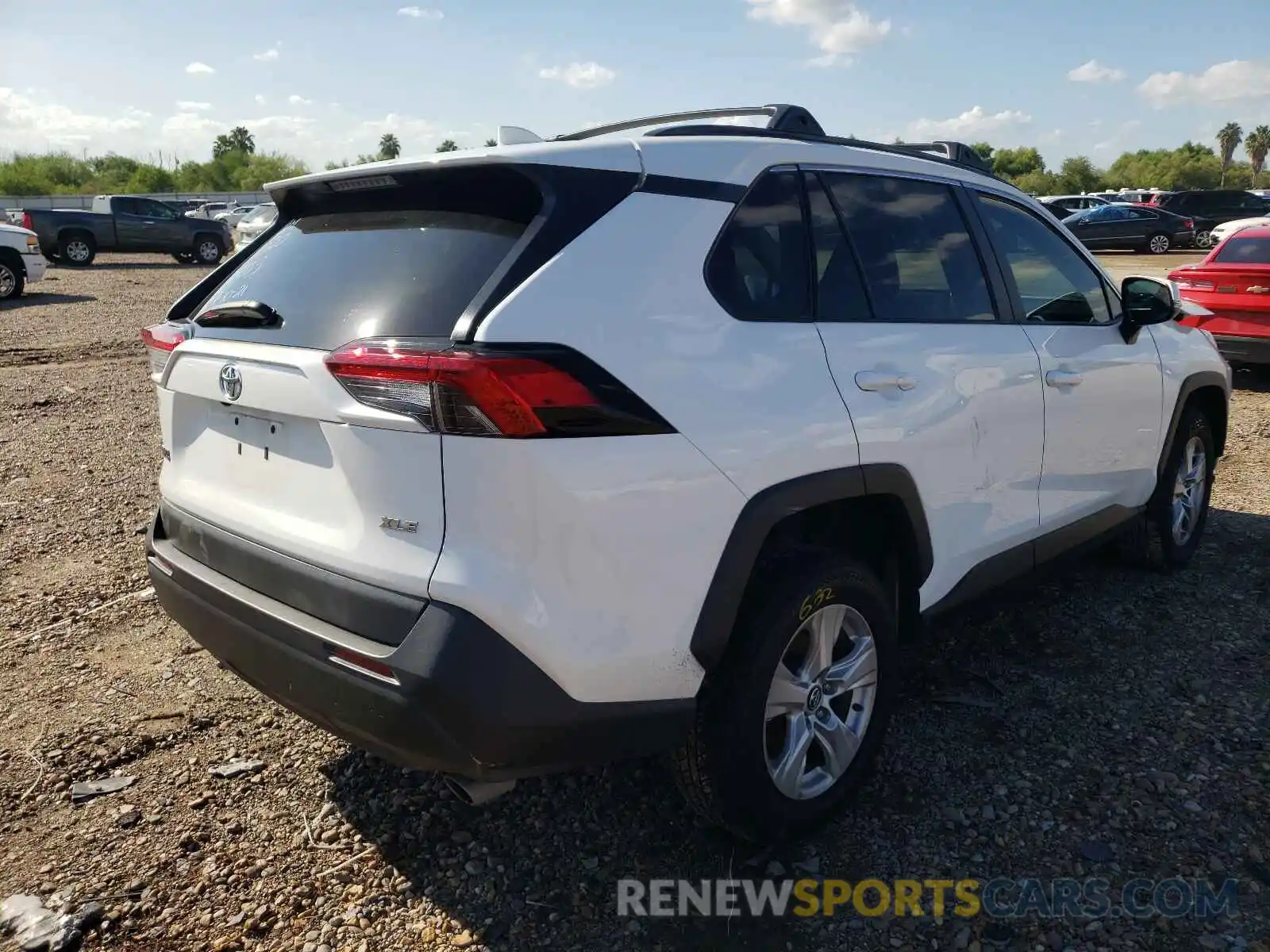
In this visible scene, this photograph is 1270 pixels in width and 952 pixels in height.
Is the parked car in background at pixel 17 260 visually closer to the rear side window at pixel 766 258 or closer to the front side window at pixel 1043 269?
the front side window at pixel 1043 269

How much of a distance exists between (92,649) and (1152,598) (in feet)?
15.2

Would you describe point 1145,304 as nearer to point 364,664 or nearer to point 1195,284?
point 364,664

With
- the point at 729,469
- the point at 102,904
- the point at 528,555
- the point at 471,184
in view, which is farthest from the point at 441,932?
the point at 471,184

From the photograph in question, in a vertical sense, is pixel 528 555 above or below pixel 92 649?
above

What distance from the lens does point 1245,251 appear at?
29.6 feet

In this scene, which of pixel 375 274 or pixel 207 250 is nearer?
pixel 375 274

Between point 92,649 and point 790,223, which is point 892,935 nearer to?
point 790,223

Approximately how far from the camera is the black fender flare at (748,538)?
2281mm

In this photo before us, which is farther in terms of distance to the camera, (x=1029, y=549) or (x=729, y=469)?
(x=1029, y=549)

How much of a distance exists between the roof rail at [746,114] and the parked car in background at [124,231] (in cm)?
2478

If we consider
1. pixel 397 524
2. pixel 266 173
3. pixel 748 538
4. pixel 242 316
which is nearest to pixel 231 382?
pixel 242 316

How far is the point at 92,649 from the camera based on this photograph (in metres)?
Result: 3.91

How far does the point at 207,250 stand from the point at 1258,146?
349 ft

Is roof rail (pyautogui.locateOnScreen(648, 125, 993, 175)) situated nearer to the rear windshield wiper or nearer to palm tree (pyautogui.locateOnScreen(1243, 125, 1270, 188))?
the rear windshield wiper
